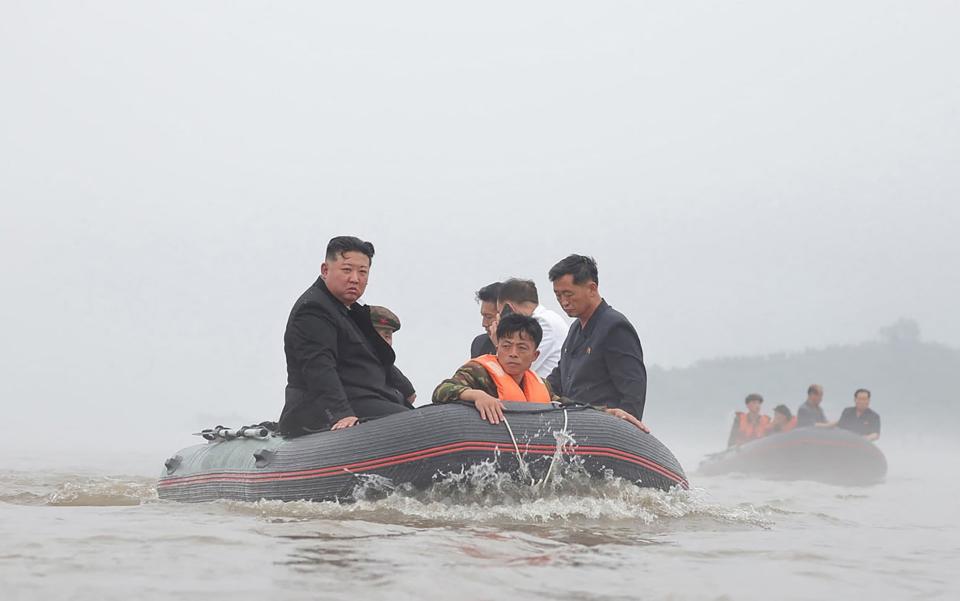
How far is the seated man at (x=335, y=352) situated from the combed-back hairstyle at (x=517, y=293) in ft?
3.44

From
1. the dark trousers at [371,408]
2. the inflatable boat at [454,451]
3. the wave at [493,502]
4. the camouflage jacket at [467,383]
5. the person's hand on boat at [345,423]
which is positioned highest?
the camouflage jacket at [467,383]

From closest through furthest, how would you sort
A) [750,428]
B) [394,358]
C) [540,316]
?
1. [394,358]
2. [540,316]
3. [750,428]

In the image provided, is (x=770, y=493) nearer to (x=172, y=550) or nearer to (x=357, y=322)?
(x=357, y=322)

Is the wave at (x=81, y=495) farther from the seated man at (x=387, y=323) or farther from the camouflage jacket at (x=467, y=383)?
the camouflage jacket at (x=467, y=383)

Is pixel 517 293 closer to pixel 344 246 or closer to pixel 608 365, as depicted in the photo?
pixel 608 365

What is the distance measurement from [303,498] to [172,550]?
1.73 metres

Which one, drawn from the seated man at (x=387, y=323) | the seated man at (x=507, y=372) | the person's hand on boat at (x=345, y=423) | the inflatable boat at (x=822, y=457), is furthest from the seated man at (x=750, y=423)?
the person's hand on boat at (x=345, y=423)

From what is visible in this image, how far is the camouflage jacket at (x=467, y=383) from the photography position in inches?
233

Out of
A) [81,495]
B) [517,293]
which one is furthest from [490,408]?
[81,495]

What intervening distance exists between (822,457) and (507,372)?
38.6ft

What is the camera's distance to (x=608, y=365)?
6527 mm

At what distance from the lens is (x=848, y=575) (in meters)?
4.20

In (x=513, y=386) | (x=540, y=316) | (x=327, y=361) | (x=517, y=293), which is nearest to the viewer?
(x=513, y=386)

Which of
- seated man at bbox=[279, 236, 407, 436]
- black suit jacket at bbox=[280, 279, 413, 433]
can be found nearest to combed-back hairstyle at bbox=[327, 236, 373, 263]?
seated man at bbox=[279, 236, 407, 436]
